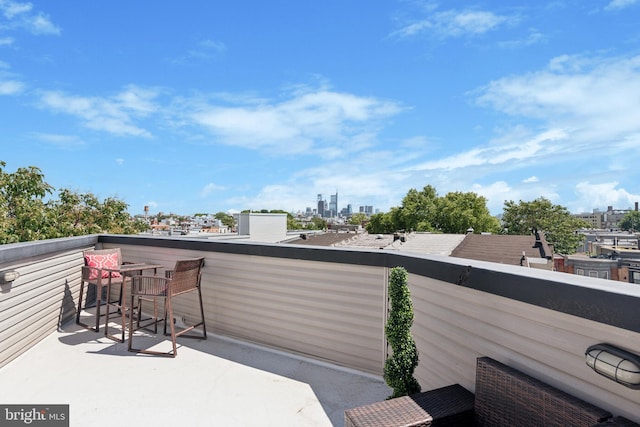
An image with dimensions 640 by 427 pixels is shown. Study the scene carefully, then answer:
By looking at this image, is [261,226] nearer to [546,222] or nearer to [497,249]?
[497,249]

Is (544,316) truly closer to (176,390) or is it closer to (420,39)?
(176,390)

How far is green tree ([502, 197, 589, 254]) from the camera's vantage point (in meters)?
36.3

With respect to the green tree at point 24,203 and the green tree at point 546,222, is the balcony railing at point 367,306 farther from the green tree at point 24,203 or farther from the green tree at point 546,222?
the green tree at point 546,222

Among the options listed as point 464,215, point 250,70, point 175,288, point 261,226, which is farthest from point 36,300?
point 464,215

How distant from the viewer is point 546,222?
36500 millimetres

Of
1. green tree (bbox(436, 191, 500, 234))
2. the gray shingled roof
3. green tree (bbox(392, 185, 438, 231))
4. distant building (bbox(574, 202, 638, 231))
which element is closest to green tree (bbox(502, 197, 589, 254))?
green tree (bbox(436, 191, 500, 234))

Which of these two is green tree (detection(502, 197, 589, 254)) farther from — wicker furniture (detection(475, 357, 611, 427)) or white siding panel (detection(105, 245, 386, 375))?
wicker furniture (detection(475, 357, 611, 427))

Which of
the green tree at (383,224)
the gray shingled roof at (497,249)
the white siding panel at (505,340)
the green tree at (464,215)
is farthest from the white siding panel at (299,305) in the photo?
the green tree at (383,224)

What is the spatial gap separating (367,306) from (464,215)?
109 ft

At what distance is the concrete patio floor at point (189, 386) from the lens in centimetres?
243

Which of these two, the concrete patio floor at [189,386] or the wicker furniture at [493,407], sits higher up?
the wicker furniture at [493,407]

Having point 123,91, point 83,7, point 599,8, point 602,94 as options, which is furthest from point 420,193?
point 83,7

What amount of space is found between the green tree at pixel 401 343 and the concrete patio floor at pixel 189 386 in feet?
1.71

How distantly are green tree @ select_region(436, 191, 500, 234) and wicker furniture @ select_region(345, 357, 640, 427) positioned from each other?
3409 cm
